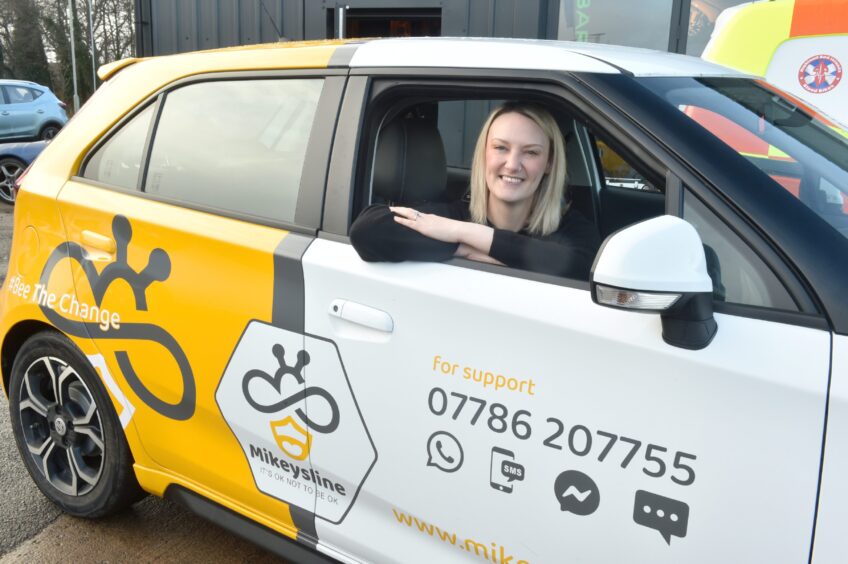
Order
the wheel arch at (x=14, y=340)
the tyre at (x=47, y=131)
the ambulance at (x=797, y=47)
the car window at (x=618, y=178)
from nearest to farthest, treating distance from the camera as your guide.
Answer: the wheel arch at (x=14, y=340), the car window at (x=618, y=178), the ambulance at (x=797, y=47), the tyre at (x=47, y=131)

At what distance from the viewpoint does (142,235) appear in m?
2.29

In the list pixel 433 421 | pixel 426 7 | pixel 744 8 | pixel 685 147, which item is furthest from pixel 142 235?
pixel 426 7

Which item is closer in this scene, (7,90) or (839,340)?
(839,340)

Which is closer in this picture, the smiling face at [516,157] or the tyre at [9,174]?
the smiling face at [516,157]

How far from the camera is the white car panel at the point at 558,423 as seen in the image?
1.35 m

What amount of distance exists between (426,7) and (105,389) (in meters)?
6.90

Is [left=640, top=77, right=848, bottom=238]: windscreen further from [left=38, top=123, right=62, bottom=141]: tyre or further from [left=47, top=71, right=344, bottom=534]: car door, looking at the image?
[left=38, top=123, right=62, bottom=141]: tyre

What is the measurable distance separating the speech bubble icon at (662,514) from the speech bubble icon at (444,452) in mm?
404

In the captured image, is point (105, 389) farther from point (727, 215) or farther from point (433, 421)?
point (727, 215)

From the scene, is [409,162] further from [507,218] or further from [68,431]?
[68,431]

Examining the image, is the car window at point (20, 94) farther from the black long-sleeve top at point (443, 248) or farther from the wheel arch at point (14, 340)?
the black long-sleeve top at point (443, 248)

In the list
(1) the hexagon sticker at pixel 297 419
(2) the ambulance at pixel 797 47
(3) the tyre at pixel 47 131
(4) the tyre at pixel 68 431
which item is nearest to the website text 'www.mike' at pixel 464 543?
(1) the hexagon sticker at pixel 297 419

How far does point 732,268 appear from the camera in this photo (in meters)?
1.48

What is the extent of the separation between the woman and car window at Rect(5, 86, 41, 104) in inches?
575
